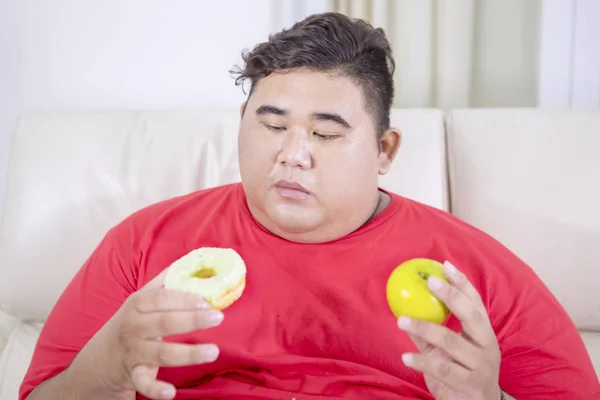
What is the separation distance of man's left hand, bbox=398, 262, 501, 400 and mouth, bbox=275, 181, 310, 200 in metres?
0.31

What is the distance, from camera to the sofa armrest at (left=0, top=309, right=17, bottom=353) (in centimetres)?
155

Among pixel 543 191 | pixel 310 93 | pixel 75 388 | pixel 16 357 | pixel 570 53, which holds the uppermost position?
pixel 570 53

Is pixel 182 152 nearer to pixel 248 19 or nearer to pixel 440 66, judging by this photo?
pixel 248 19

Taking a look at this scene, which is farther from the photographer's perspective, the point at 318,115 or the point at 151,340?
the point at 318,115

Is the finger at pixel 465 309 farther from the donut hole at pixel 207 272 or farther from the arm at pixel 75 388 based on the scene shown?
the arm at pixel 75 388

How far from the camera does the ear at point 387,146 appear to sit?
1240 millimetres

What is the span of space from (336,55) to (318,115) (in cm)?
12

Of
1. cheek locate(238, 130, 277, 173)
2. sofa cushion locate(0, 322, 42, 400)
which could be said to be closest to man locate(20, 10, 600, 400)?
cheek locate(238, 130, 277, 173)

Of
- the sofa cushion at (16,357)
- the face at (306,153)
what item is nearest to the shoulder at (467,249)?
the face at (306,153)

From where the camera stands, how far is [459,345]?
0.84 meters

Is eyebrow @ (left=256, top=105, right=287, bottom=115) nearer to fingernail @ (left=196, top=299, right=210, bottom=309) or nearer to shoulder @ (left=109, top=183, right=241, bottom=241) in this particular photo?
shoulder @ (left=109, top=183, right=241, bottom=241)

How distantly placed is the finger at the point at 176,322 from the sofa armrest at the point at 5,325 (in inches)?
34.6

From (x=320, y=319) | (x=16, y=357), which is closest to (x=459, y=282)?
(x=320, y=319)

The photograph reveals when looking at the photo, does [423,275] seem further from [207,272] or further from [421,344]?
[207,272]
